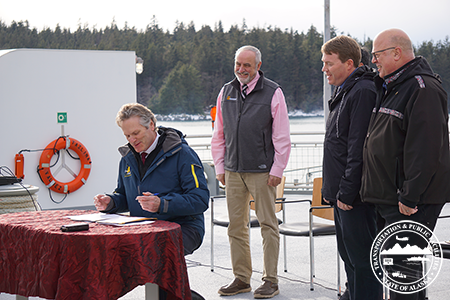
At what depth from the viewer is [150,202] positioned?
7.43 ft

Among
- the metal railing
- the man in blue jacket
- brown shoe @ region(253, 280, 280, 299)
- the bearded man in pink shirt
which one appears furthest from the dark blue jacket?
the metal railing

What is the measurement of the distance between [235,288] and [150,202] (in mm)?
1074

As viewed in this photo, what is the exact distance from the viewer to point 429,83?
202 centimetres

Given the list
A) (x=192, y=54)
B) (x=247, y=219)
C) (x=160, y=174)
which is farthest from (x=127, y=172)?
(x=192, y=54)

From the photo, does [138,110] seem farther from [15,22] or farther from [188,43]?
[188,43]

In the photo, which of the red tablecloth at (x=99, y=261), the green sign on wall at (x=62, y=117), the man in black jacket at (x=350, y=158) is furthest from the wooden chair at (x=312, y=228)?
the green sign on wall at (x=62, y=117)

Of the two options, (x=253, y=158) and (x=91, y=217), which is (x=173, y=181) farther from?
(x=253, y=158)

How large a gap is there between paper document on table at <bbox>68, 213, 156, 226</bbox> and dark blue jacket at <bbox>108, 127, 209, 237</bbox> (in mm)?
165

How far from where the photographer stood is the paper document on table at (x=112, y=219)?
217cm

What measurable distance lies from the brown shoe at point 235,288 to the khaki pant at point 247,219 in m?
0.03

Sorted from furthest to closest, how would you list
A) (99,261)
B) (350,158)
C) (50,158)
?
(50,158)
(350,158)
(99,261)

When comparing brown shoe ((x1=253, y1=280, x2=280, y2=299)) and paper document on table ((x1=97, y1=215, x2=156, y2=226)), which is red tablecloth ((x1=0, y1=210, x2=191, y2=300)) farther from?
brown shoe ((x1=253, y1=280, x2=280, y2=299))

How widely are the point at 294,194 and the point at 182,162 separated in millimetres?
5179

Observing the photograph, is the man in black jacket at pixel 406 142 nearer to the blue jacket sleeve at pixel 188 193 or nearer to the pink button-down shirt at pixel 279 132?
the blue jacket sleeve at pixel 188 193
